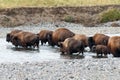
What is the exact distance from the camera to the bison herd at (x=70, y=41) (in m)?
Result: 26.1

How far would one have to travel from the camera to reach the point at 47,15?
4978 cm

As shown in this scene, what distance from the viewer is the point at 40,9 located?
51219mm

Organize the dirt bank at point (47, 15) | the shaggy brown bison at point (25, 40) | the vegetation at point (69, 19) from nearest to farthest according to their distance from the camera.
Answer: the shaggy brown bison at point (25, 40) → the dirt bank at point (47, 15) → the vegetation at point (69, 19)

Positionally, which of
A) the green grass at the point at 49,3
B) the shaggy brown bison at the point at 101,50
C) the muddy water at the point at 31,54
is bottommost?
the muddy water at the point at 31,54

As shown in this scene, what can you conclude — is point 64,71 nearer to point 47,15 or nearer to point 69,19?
point 69,19

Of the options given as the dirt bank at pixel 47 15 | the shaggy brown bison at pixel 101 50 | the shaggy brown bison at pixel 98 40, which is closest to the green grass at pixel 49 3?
the dirt bank at pixel 47 15

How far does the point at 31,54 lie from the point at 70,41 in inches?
90.7

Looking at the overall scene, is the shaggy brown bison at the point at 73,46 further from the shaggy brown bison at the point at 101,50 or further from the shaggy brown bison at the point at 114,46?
the shaggy brown bison at the point at 114,46

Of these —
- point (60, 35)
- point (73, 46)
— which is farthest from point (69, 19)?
point (73, 46)

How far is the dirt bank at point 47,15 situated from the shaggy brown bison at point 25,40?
14810 millimetres

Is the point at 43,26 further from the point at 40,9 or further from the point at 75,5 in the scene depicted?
the point at 75,5

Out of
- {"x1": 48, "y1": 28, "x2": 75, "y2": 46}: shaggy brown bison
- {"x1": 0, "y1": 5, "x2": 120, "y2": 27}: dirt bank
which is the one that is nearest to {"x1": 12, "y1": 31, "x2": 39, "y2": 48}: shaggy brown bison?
{"x1": 48, "y1": 28, "x2": 75, "y2": 46}: shaggy brown bison

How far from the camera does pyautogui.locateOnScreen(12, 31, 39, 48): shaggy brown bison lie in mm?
29609

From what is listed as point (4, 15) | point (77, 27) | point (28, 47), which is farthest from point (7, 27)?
point (28, 47)
